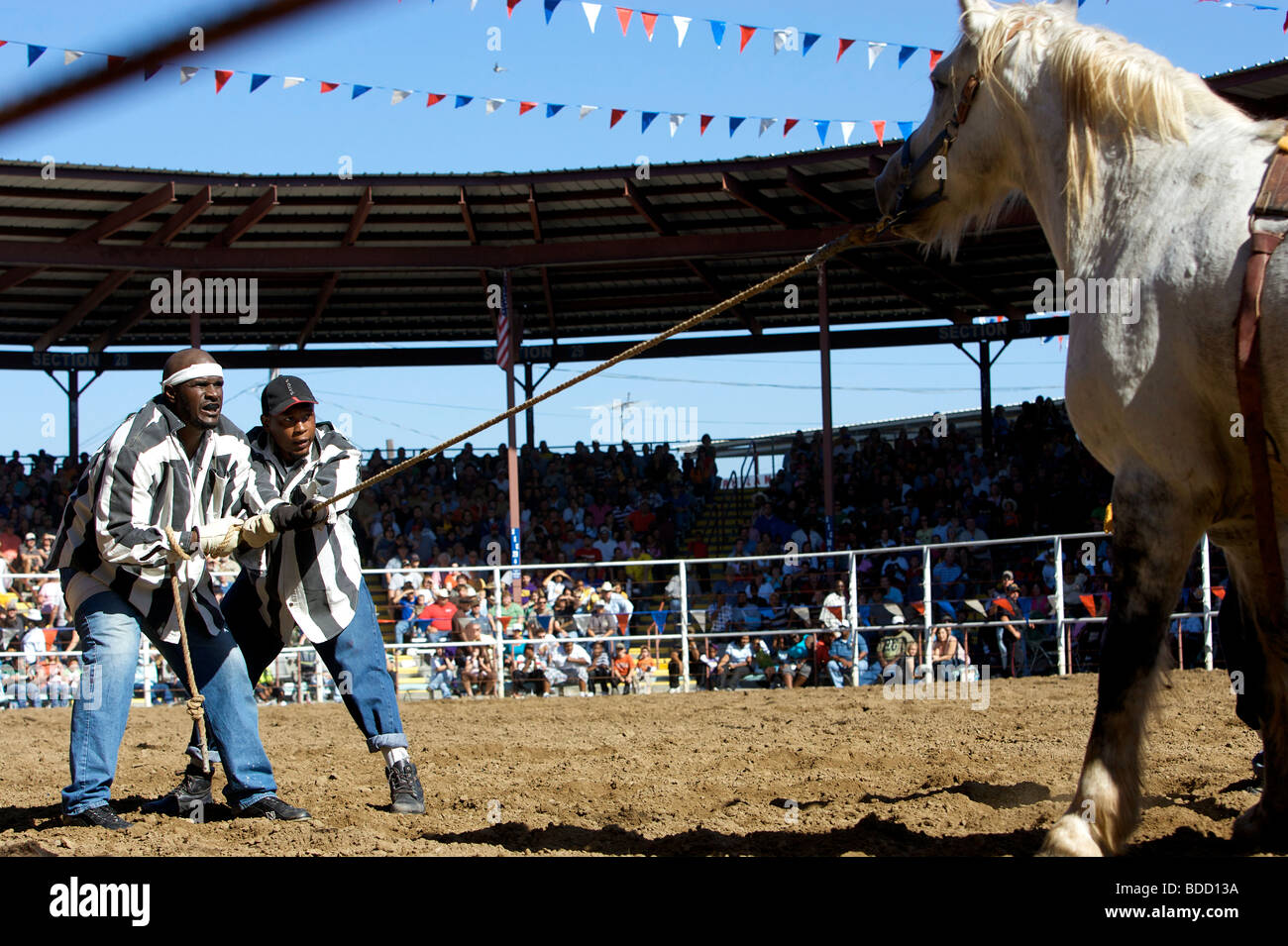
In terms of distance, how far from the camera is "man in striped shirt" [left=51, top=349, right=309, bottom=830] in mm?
4211

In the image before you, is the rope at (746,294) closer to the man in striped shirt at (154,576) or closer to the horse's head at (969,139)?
the horse's head at (969,139)

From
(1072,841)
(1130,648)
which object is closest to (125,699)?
(1072,841)

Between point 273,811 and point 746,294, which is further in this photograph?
point 273,811

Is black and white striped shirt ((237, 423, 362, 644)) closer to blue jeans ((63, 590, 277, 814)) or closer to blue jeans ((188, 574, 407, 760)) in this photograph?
blue jeans ((188, 574, 407, 760))

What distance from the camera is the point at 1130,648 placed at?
3.00 meters

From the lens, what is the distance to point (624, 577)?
16078 millimetres

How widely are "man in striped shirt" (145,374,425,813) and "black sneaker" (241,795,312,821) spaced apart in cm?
28

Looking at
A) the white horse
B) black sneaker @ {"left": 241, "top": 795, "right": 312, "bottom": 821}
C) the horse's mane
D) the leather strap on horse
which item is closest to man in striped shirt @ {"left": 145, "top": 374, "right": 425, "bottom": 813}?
black sneaker @ {"left": 241, "top": 795, "right": 312, "bottom": 821}

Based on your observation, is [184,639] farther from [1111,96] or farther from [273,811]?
[1111,96]

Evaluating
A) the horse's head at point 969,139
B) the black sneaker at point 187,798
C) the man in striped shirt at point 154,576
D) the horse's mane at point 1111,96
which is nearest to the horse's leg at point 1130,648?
the horse's mane at point 1111,96

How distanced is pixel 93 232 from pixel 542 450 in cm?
926

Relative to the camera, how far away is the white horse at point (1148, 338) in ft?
9.52

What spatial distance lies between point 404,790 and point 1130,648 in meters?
2.79
